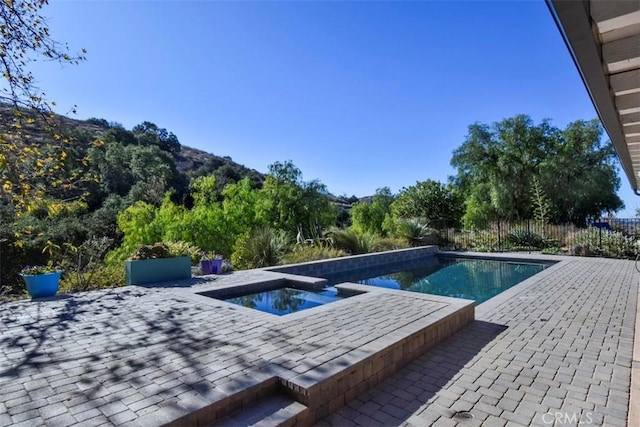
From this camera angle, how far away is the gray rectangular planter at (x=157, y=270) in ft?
22.1

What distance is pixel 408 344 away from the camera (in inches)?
141

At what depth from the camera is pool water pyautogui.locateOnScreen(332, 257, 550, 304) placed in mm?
7965

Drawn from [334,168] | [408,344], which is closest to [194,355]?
[408,344]

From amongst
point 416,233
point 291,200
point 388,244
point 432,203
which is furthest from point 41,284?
point 432,203

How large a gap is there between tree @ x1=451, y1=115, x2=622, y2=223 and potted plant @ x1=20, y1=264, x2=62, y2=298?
20.6 m

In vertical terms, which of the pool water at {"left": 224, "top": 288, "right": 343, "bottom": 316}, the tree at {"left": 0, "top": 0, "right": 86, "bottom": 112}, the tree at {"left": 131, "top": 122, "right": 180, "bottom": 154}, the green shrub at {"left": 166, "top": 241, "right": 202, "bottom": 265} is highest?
the tree at {"left": 131, "top": 122, "right": 180, "bottom": 154}

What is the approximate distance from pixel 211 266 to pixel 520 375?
21.1 feet

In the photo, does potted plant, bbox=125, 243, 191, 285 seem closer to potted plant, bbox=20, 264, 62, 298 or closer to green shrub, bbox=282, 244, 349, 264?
potted plant, bbox=20, 264, 62, 298

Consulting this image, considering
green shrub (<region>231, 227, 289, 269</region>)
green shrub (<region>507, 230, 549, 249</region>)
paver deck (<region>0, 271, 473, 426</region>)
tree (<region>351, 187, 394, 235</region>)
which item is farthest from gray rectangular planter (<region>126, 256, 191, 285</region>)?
tree (<region>351, 187, 394, 235</region>)

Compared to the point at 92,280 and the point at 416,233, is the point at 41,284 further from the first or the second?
the point at 416,233

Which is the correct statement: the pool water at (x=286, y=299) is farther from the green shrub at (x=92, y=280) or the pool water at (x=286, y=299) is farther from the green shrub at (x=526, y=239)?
the green shrub at (x=526, y=239)

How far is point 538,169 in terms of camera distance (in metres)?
22.2

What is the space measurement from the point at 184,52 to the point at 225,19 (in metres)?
1.94

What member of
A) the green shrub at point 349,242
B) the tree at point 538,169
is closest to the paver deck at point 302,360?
the green shrub at point 349,242
